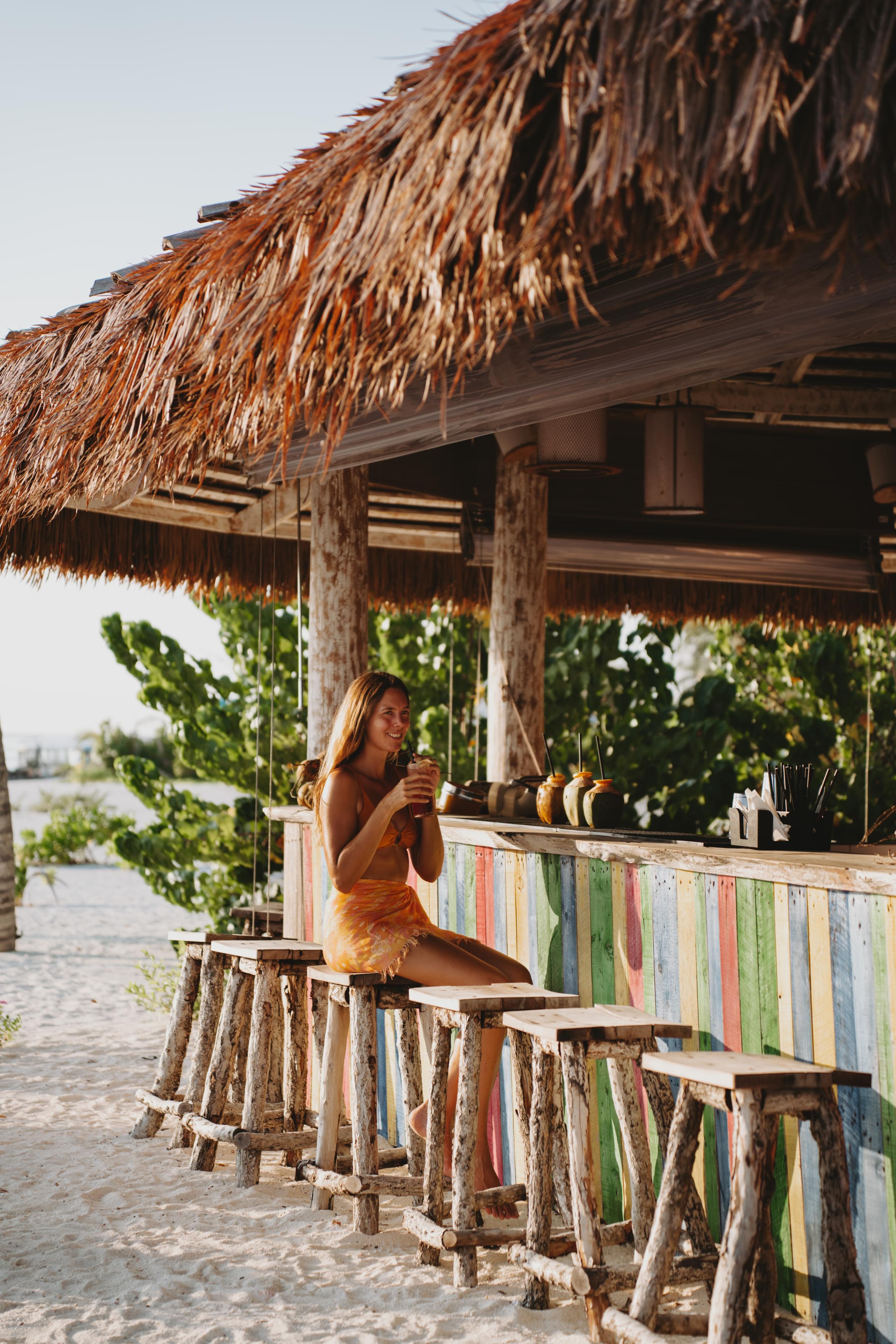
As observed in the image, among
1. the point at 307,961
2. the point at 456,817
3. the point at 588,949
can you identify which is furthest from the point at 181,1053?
the point at 588,949

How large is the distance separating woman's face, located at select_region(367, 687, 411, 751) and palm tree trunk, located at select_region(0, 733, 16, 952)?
504cm

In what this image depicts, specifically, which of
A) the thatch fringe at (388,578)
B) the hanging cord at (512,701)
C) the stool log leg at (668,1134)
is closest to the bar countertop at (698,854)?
the stool log leg at (668,1134)

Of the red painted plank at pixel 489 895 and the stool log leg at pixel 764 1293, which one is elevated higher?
the red painted plank at pixel 489 895

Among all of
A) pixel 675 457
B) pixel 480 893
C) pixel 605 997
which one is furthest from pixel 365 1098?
pixel 675 457

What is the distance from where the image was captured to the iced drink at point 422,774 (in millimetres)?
3488

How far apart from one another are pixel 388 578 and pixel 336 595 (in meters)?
2.19

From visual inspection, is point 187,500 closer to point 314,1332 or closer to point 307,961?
point 307,961

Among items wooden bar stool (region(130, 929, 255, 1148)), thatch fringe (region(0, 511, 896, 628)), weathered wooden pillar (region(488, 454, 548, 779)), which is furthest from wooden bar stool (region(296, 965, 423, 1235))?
thatch fringe (region(0, 511, 896, 628))

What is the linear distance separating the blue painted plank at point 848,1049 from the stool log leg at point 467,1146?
86 centimetres

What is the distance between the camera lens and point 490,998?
306 centimetres

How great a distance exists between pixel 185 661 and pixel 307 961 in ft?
15.3

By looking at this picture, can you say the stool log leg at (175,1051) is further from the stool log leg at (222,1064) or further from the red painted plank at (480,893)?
the red painted plank at (480,893)

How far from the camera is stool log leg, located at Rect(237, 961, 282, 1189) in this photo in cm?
381

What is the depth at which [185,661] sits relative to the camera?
834 cm
